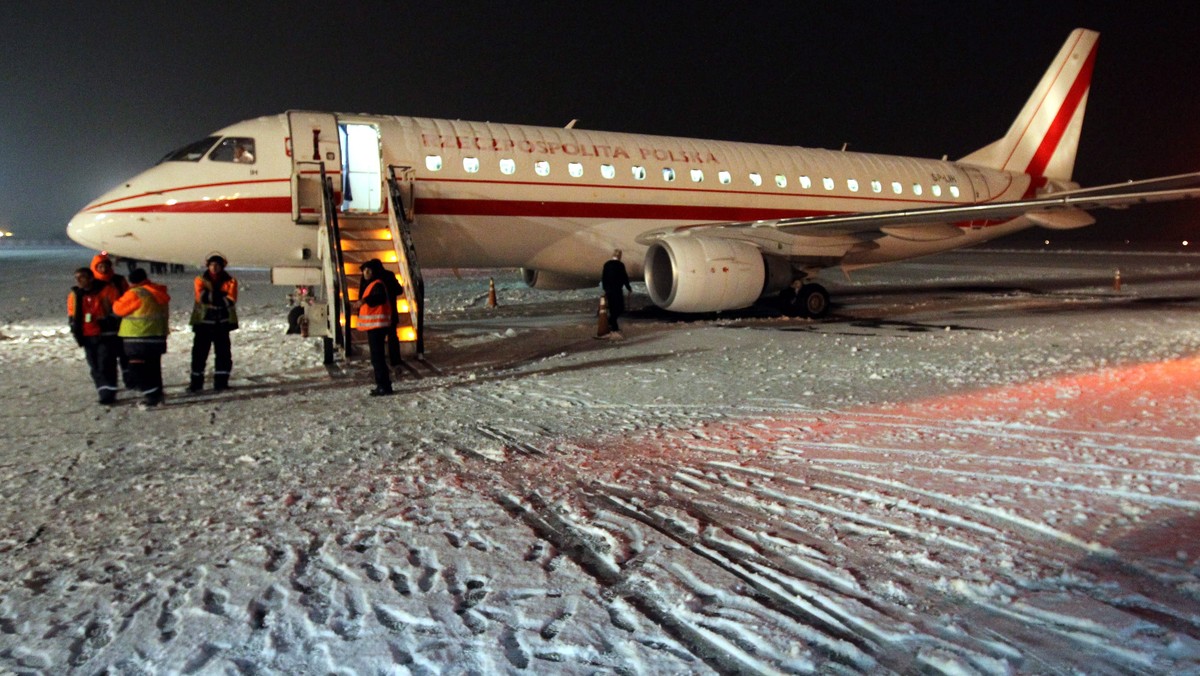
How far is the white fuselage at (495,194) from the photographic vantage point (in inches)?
476

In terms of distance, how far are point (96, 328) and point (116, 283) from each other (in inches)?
25.8

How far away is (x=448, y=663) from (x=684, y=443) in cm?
347

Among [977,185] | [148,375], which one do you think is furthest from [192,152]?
[977,185]

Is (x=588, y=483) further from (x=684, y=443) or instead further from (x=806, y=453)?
(x=806, y=453)

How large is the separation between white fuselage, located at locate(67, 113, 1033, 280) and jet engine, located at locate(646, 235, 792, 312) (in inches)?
49.9

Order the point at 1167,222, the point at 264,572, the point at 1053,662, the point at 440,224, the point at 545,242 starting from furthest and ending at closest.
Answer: the point at 1167,222
the point at 545,242
the point at 440,224
the point at 264,572
the point at 1053,662

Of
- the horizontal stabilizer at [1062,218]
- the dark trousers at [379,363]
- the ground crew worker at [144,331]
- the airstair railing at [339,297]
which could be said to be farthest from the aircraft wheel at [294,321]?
the horizontal stabilizer at [1062,218]

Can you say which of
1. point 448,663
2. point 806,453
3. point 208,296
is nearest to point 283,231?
point 208,296

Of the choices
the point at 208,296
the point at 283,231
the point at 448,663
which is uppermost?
the point at 283,231

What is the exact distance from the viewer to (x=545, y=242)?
47.3ft

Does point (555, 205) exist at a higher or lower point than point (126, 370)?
higher

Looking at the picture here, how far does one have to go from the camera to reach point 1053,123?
20.6 m

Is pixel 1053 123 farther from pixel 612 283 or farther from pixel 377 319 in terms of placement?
pixel 377 319

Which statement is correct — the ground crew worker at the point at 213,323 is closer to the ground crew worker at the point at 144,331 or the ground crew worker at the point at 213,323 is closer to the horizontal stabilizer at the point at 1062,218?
the ground crew worker at the point at 144,331
